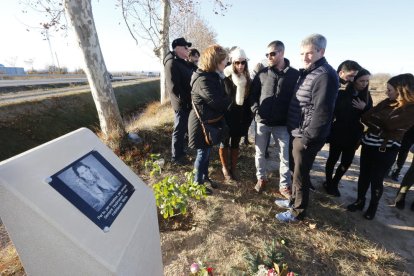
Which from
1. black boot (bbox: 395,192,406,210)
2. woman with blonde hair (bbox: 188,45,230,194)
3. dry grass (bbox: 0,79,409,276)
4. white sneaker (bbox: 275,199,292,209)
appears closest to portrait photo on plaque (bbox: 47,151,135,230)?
dry grass (bbox: 0,79,409,276)

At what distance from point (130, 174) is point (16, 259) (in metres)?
2.05

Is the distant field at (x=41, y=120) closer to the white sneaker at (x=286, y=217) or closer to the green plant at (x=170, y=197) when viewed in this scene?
the green plant at (x=170, y=197)

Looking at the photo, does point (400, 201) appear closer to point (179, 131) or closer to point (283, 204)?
point (283, 204)

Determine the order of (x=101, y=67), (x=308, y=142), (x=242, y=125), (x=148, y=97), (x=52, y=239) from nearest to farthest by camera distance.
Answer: (x=52, y=239) → (x=308, y=142) → (x=242, y=125) → (x=101, y=67) → (x=148, y=97)

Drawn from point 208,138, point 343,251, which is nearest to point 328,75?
point 208,138

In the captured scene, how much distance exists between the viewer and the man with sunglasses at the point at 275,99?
322cm

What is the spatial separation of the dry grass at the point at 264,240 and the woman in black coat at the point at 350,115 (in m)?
0.93

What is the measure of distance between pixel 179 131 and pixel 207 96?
1540mm

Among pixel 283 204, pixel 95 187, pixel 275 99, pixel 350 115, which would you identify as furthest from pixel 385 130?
pixel 95 187

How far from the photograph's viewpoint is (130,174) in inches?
77.2

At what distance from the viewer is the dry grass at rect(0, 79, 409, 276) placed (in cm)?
263

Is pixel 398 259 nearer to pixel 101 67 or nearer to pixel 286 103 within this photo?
pixel 286 103

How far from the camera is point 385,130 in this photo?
3.14 metres

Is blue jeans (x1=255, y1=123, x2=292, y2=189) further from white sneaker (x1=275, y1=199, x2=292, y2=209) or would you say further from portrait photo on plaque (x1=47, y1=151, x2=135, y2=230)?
portrait photo on plaque (x1=47, y1=151, x2=135, y2=230)
